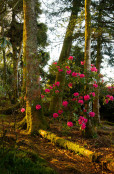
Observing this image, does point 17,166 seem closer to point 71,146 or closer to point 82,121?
point 71,146

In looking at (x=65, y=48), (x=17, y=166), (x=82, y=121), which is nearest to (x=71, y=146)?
(x=82, y=121)

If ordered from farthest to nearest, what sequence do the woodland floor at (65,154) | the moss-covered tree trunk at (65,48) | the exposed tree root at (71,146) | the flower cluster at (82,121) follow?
the moss-covered tree trunk at (65,48) → the flower cluster at (82,121) → the exposed tree root at (71,146) → the woodland floor at (65,154)

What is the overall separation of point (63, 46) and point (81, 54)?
2.43 metres

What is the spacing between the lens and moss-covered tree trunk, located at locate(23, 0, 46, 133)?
505 centimetres

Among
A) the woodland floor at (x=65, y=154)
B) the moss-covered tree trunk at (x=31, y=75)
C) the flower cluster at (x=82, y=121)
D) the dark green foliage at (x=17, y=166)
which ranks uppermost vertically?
the moss-covered tree trunk at (x=31, y=75)

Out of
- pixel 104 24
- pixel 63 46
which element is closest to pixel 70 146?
pixel 63 46

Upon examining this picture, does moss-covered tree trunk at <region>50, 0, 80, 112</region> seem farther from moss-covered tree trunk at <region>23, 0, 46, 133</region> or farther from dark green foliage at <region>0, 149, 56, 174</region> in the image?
dark green foliage at <region>0, 149, 56, 174</region>

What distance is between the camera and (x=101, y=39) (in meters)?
8.92

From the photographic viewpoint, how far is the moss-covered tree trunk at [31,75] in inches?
199

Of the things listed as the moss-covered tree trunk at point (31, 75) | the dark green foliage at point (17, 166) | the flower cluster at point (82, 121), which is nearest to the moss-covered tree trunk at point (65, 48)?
the moss-covered tree trunk at point (31, 75)

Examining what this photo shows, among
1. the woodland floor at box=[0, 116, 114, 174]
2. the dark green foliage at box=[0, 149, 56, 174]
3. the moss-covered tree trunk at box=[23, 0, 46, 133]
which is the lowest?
the woodland floor at box=[0, 116, 114, 174]

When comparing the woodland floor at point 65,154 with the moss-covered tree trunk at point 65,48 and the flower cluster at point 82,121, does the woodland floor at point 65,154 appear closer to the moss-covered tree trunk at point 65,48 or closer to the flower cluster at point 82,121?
the flower cluster at point 82,121

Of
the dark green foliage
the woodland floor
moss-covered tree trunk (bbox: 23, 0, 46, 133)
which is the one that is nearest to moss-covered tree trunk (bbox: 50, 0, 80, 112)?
moss-covered tree trunk (bbox: 23, 0, 46, 133)

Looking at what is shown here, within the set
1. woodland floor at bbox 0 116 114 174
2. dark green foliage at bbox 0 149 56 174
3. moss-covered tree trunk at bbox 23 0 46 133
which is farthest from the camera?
moss-covered tree trunk at bbox 23 0 46 133
